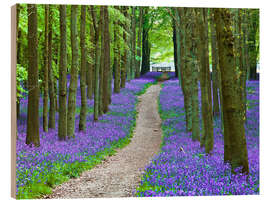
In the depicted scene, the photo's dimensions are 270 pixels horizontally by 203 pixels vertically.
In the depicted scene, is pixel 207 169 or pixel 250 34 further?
pixel 250 34

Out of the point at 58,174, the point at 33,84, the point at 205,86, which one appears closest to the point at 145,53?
the point at 205,86

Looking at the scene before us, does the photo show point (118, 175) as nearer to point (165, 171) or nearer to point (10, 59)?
point (165, 171)

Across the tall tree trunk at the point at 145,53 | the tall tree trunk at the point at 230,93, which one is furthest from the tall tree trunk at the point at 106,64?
the tall tree trunk at the point at 145,53

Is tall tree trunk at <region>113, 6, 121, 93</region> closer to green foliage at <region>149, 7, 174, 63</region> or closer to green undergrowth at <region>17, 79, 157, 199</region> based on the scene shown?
green foliage at <region>149, 7, 174, 63</region>

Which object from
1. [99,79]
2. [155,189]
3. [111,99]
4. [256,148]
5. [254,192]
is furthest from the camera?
[111,99]

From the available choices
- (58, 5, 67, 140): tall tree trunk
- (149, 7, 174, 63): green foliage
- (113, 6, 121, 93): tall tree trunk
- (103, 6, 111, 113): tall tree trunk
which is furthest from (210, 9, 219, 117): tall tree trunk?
(149, 7, 174, 63): green foliage

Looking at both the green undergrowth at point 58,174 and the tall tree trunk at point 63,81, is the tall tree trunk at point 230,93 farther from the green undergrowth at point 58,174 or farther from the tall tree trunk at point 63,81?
the tall tree trunk at point 63,81

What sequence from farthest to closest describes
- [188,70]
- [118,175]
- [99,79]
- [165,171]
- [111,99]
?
[111,99] → [99,79] → [188,70] → [118,175] → [165,171]

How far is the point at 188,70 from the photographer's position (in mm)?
12805

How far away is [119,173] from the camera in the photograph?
27.8 feet

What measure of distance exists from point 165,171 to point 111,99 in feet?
46.9

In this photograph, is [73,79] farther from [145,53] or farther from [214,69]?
[145,53]
